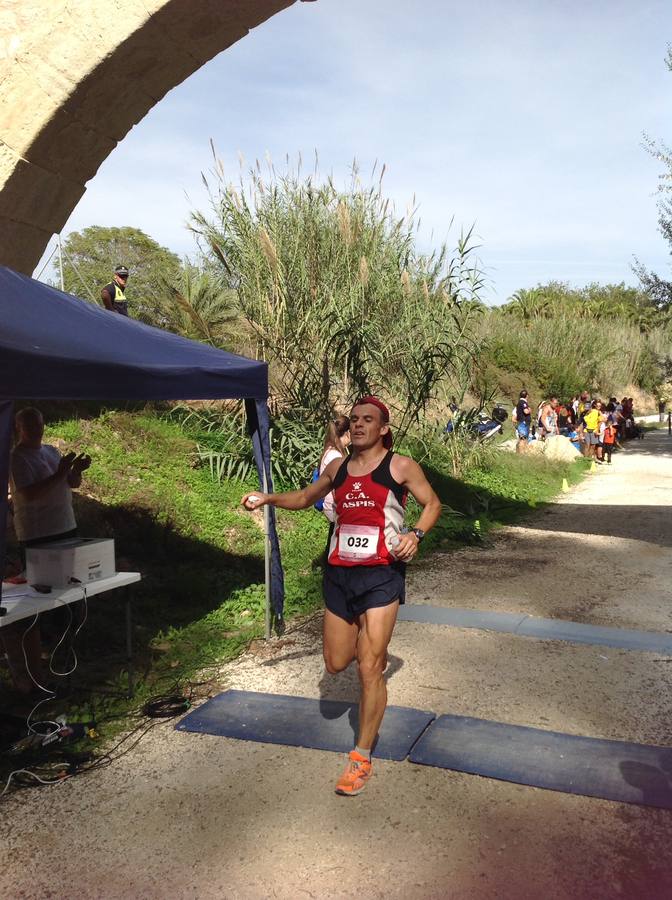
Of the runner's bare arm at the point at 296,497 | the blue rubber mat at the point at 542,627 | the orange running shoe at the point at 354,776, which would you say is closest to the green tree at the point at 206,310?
the blue rubber mat at the point at 542,627

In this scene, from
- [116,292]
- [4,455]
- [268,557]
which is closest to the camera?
[4,455]

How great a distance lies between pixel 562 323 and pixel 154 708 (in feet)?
101

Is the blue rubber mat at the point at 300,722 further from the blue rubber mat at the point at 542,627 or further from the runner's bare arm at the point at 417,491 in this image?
the blue rubber mat at the point at 542,627

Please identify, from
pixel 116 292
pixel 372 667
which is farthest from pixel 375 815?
pixel 116 292

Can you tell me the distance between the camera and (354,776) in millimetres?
3516

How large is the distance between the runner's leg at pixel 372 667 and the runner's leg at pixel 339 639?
15cm

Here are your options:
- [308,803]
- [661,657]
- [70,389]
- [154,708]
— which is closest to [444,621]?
[661,657]

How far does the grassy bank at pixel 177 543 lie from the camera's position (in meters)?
5.56

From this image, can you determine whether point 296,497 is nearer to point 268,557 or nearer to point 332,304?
point 268,557

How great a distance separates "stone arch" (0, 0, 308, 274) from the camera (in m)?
5.53

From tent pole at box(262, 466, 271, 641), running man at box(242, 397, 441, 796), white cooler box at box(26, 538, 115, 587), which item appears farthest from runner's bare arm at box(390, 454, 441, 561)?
tent pole at box(262, 466, 271, 641)

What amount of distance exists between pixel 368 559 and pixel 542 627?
9.39ft

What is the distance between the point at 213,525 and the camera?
884 centimetres

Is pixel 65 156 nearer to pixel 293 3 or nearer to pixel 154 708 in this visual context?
pixel 293 3
